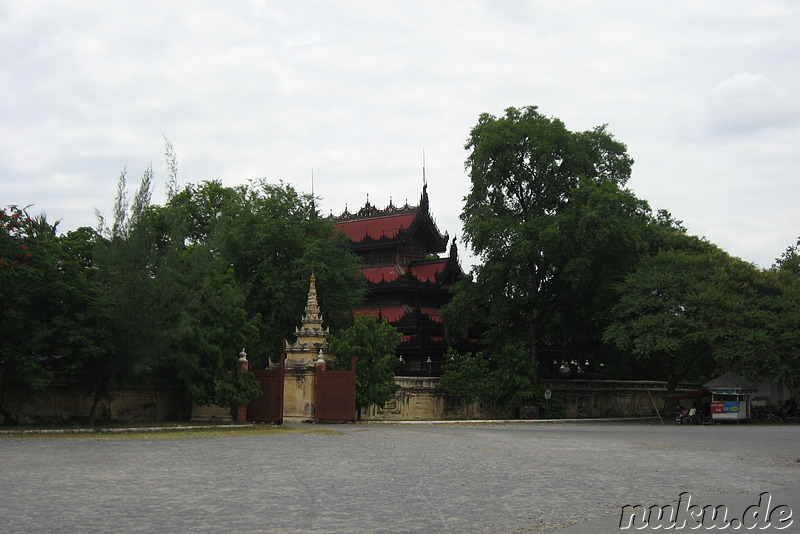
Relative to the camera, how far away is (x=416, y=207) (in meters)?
57.8

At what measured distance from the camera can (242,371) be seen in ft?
113

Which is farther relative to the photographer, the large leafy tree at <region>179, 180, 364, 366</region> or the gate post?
the large leafy tree at <region>179, 180, 364, 366</region>

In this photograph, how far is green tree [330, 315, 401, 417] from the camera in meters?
36.8

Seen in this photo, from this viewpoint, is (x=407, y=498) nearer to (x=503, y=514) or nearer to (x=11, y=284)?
(x=503, y=514)

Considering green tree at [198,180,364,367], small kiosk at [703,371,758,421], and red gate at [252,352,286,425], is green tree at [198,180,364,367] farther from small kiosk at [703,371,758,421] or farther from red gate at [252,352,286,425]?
small kiosk at [703,371,758,421]

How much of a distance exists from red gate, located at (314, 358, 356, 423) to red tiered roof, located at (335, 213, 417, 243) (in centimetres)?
2142

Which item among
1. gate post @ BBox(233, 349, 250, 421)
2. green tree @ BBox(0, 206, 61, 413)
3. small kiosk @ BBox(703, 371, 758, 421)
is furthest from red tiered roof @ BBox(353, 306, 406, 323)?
green tree @ BBox(0, 206, 61, 413)

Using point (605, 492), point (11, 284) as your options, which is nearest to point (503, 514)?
point (605, 492)

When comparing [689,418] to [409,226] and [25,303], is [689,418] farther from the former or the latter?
[25,303]

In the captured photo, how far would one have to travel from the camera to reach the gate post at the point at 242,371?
34.5m

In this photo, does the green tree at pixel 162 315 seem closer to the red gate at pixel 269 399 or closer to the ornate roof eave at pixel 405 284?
the red gate at pixel 269 399

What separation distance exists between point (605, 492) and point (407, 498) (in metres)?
2.99

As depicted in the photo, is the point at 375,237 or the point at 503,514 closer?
the point at 503,514

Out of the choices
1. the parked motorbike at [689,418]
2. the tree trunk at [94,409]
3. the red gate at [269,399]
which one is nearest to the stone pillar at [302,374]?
the red gate at [269,399]
